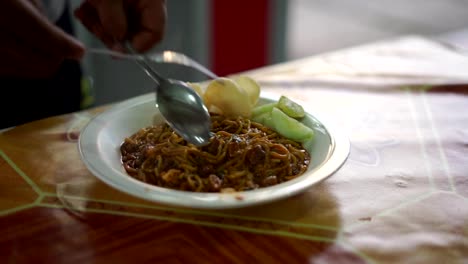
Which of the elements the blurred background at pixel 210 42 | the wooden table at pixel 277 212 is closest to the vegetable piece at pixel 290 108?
the wooden table at pixel 277 212

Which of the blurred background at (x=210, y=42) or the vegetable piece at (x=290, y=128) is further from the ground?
the vegetable piece at (x=290, y=128)

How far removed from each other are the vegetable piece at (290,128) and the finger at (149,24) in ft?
1.30

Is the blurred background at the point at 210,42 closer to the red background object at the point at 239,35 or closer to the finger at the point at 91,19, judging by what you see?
the red background object at the point at 239,35

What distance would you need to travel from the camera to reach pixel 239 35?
283 centimetres

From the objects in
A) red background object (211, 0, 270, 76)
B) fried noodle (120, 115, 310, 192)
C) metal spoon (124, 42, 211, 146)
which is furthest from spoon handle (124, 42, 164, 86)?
red background object (211, 0, 270, 76)

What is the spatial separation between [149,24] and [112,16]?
0.33 feet

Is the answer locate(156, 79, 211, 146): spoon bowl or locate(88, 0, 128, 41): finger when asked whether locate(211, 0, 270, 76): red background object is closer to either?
locate(88, 0, 128, 41): finger

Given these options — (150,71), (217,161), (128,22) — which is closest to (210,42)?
(128,22)

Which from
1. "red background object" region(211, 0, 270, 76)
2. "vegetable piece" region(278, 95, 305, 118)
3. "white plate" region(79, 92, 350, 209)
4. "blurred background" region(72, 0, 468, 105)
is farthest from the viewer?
"red background object" region(211, 0, 270, 76)

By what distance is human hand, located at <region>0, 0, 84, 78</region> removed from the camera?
1119 mm

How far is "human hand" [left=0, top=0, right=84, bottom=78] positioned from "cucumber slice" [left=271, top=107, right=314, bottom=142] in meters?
0.42

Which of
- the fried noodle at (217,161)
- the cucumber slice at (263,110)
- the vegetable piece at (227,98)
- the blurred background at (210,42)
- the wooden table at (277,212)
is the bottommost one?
the blurred background at (210,42)

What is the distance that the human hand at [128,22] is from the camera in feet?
4.21

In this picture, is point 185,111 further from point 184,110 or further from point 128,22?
point 128,22
